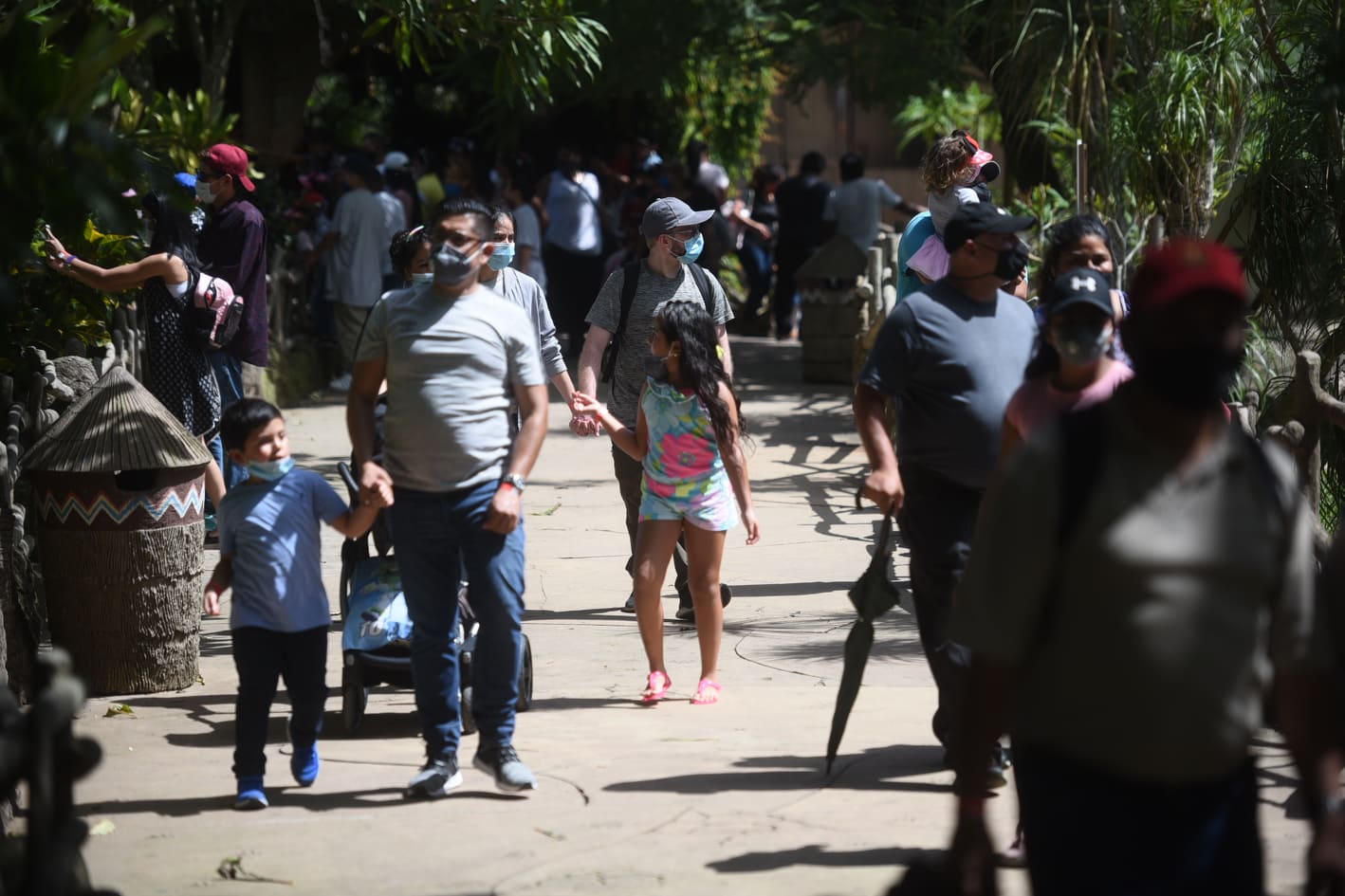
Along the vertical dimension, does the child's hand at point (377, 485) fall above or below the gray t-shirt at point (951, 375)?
below

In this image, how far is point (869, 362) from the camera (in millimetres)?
5355

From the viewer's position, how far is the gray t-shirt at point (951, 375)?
5.30 metres

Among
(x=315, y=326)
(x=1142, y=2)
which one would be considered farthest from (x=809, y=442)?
(x=315, y=326)

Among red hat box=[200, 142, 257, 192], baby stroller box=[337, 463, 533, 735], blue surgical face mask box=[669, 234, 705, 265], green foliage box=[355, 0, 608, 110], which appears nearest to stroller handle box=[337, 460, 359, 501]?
baby stroller box=[337, 463, 533, 735]

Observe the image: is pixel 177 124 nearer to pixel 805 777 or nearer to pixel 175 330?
pixel 175 330

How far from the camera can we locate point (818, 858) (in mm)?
4812

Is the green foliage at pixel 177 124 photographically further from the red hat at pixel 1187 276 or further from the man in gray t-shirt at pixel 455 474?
the red hat at pixel 1187 276

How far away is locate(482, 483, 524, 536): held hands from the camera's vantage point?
17.2 ft

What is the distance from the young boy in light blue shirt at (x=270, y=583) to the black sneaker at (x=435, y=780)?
13.9 inches

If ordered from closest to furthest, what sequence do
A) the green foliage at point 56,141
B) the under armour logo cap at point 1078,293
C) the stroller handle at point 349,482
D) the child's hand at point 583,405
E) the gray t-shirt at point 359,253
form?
Result: the green foliage at point 56,141 < the under armour logo cap at point 1078,293 < the stroller handle at point 349,482 < the child's hand at point 583,405 < the gray t-shirt at point 359,253

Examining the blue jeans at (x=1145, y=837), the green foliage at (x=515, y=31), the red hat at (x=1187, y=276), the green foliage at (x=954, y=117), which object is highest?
the green foliage at (x=954, y=117)

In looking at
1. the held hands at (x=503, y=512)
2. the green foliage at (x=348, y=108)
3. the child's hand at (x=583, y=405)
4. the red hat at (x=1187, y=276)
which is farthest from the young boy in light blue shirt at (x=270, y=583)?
the green foliage at (x=348, y=108)

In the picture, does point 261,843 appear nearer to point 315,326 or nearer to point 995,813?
point 995,813

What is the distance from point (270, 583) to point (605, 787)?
3.89 ft
